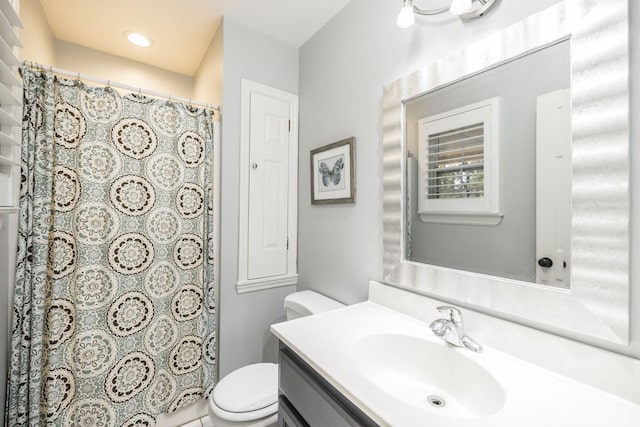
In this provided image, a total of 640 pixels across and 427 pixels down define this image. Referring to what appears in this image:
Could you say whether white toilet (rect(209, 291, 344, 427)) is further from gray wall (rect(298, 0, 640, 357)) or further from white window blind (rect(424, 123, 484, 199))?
white window blind (rect(424, 123, 484, 199))

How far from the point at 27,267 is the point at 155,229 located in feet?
1.65

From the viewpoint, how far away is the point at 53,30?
5.89 ft

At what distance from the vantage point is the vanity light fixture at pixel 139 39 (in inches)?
72.2

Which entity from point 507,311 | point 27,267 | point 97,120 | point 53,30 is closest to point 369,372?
point 507,311

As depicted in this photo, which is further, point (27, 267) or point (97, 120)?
point (97, 120)

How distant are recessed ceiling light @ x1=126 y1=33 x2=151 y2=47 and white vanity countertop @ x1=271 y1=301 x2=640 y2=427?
6.92ft

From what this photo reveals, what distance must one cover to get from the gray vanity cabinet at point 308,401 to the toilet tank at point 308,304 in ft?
1.54

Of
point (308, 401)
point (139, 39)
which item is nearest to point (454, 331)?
point (308, 401)

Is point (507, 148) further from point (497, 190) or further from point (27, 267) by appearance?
point (27, 267)

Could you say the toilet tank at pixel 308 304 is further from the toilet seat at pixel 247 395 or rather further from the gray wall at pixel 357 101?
the toilet seat at pixel 247 395

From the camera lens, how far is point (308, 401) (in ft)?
2.68

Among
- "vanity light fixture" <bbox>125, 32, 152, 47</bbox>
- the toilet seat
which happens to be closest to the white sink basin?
the toilet seat

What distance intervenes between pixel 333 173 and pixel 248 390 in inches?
46.0

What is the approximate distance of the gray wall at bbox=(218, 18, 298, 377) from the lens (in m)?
1.62
